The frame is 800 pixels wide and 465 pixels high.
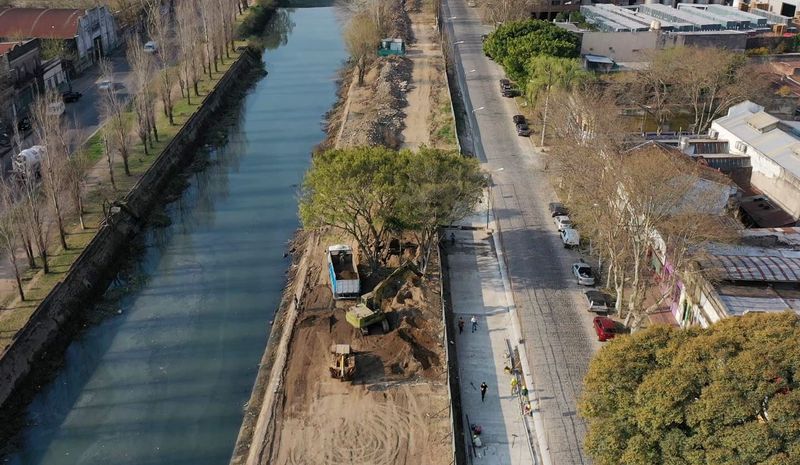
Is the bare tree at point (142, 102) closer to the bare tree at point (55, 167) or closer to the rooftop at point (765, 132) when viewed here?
the bare tree at point (55, 167)

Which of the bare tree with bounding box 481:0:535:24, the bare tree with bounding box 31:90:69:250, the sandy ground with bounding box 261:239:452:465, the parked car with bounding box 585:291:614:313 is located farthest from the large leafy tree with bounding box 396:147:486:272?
the bare tree with bounding box 481:0:535:24

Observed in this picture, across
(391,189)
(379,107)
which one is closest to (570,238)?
(391,189)

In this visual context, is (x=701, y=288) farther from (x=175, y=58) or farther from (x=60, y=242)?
(x=175, y=58)

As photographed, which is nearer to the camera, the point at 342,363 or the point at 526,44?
the point at 342,363

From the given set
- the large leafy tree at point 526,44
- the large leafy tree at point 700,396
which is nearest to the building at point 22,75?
the large leafy tree at point 526,44

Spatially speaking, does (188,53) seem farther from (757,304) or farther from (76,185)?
(757,304)

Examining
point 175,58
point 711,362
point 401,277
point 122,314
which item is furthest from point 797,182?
point 175,58
